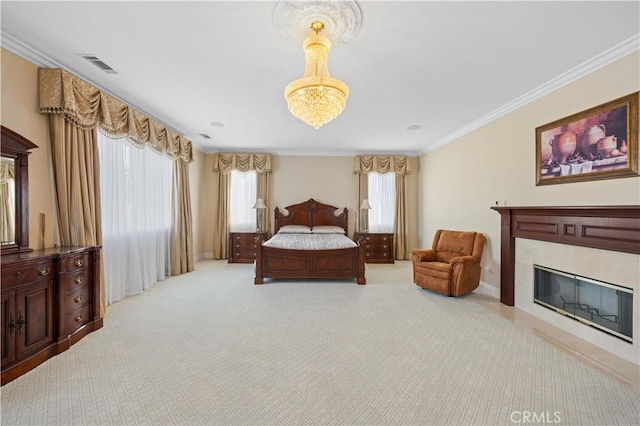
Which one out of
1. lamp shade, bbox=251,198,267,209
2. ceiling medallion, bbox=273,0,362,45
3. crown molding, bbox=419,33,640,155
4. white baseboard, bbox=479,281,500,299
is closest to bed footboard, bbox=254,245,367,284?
white baseboard, bbox=479,281,500,299

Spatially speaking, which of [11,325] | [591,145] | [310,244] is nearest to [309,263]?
[310,244]

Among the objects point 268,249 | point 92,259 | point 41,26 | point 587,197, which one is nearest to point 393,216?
point 268,249

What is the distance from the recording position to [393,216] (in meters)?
6.66

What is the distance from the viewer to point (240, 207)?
6.54 meters

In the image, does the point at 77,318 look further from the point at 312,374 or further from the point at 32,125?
the point at 312,374

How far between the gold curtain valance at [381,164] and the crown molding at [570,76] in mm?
2106

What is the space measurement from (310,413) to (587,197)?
3.23m

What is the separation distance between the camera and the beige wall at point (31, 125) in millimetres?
2303

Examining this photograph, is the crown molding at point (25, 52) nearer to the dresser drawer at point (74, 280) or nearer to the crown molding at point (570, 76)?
the dresser drawer at point (74, 280)

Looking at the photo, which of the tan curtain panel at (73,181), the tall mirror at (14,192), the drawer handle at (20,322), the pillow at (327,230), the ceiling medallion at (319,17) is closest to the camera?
the ceiling medallion at (319,17)

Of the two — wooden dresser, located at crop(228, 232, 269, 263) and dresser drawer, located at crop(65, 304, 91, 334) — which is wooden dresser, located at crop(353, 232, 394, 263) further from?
dresser drawer, located at crop(65, 304, 91, 334)

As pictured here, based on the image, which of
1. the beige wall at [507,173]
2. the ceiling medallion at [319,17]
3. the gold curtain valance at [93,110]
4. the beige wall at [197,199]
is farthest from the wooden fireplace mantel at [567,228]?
the beige wall at [197,199]

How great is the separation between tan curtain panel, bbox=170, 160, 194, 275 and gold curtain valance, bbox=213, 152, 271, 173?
114 cm

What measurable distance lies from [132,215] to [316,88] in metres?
3.44
